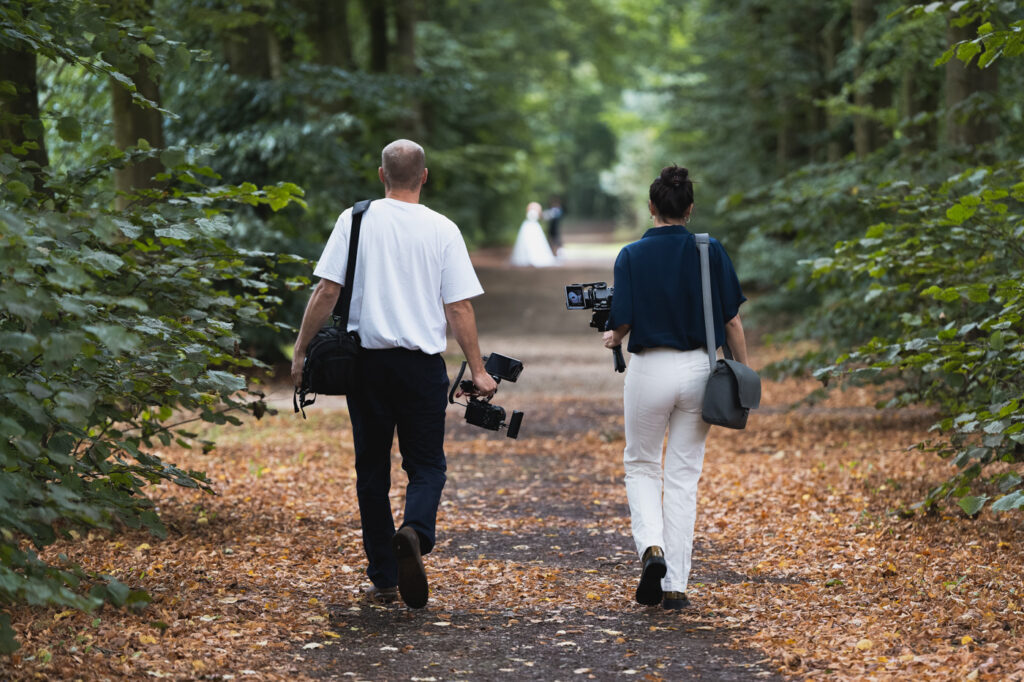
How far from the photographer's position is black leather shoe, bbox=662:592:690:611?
17.0 ft

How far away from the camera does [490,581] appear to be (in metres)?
5.75

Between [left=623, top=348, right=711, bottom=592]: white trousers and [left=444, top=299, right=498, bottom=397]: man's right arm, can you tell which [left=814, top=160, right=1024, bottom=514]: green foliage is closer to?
[left=623, top=348, right=711, bottom=592]: white trousers

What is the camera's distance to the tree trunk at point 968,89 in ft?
33.2

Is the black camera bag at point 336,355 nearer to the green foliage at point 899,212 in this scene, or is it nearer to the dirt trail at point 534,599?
the dirt trail at point 534,599

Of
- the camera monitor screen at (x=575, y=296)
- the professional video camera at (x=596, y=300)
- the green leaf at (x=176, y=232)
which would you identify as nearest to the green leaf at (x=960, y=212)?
the professional video camera at (x=596, y=300)

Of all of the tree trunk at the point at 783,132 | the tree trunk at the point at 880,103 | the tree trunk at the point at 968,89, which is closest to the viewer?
the tree trunk at the point at 968,89

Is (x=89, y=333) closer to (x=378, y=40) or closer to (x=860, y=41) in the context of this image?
(x=860, y=41)

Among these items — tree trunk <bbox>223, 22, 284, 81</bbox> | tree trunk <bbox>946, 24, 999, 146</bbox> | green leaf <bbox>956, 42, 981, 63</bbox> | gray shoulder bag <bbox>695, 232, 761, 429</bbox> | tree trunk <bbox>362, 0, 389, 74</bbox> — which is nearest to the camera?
gray shoulder bag <bbox>695, 232, 761, 429</bbox>

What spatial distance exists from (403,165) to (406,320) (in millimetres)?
702

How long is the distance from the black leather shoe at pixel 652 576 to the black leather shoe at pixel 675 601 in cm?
4

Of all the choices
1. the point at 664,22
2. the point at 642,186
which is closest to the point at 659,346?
the point at 664,22

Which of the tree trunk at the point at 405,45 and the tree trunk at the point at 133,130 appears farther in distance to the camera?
the tree trunk at the point at 405,45

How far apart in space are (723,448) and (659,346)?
226 inches

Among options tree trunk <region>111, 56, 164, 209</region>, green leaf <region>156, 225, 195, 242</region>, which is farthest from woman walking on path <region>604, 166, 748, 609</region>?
tree trunk <region>111, 56, 164, 209</region>
